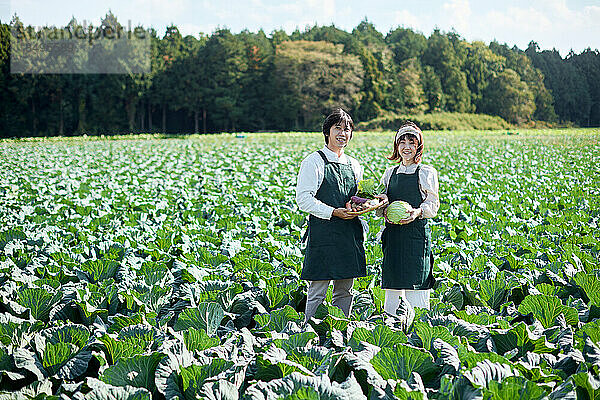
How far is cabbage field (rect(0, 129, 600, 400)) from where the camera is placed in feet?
7.52

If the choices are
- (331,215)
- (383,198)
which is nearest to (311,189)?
(331,215)

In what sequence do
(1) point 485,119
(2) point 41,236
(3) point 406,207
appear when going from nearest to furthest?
(3) point 406,207, (2) point 41,236, (1) point 485,119

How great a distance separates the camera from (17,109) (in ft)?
169

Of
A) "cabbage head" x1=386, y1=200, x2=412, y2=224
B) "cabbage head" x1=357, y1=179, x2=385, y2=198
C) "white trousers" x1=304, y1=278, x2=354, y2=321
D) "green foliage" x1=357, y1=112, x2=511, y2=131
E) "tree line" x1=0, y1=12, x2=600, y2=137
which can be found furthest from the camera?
"green foliage" x1=357, y1=112, x2=511, y2=131

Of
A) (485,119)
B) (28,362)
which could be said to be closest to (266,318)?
(28,362)

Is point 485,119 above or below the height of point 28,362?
above

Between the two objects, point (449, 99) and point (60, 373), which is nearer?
point (60, 373)

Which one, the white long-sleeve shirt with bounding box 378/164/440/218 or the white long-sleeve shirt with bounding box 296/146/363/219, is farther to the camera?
the white long-sleeve shirt with bounding box 378/164/440/218

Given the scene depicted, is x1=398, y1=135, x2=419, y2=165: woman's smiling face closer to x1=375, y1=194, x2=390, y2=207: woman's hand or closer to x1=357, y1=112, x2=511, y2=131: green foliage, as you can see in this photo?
x1=375, y1=194, x2=390, y2=207: woman's hand

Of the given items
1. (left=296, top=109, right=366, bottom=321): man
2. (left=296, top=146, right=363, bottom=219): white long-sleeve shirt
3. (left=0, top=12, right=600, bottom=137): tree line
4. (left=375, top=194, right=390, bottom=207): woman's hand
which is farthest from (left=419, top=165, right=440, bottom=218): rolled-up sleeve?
(left=0, top=12, right=600, bottom=137): tree line

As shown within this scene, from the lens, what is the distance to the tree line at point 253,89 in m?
53.0

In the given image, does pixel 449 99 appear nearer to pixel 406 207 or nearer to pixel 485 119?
pixel 485 119

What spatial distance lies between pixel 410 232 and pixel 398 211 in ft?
0.91

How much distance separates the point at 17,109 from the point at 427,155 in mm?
45015
